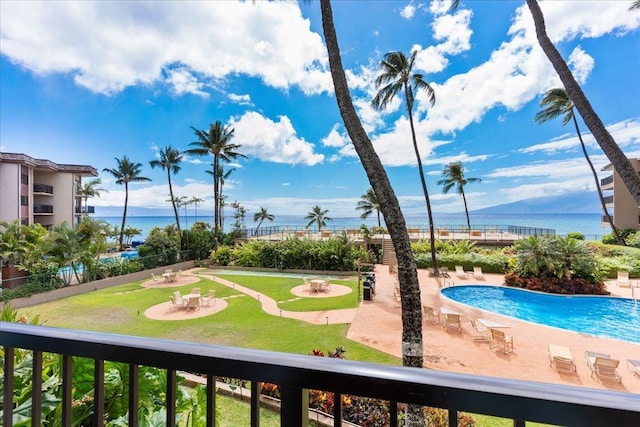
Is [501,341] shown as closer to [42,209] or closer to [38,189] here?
[38,189]

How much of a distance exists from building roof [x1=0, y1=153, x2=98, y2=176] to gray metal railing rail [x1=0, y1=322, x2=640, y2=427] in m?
31.5

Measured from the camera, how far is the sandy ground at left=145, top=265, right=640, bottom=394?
6.39 metres

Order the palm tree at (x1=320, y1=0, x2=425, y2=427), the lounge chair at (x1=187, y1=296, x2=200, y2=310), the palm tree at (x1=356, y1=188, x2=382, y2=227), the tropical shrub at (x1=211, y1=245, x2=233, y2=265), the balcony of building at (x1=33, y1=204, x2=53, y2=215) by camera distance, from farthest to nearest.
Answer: the palm tree at (x1=356, y1=188, x2=382, y2=227) → the balcony of building at (x1=33, y1=204, x2=53, y2=215) → the tropical shrub at (x1=211, y1=245, x2=233, y2=265) → the lounge chair at (x1=187, y1=296, x2=200, y2=310) → the palm tree at (x1=320, y1=0, x2=425, y2=427)

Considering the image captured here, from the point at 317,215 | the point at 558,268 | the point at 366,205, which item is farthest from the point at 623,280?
the point at 317,215

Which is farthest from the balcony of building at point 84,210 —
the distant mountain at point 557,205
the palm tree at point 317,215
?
the distant mountain at point 557,205

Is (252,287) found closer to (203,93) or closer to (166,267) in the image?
(166,267)

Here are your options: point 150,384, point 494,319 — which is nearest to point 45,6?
point 150,384

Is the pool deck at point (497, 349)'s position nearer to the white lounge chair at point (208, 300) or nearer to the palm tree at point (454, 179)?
the white lounge chair at point (208, 300)

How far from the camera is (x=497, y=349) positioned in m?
7.49

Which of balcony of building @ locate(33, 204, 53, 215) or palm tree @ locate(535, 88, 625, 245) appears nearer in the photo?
palm tree @ locate(535, 88, 625, 245)

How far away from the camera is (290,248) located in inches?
770

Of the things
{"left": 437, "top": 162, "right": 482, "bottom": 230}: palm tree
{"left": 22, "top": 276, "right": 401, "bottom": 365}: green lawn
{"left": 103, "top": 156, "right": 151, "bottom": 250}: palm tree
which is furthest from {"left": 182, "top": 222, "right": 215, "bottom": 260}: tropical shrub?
{"left": 437, "top": 162, "right": 482, "bottom": 230}: palm tree

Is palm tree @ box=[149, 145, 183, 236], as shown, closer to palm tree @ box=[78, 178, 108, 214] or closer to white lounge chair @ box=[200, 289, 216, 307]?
palm tree @ box=[78, 178, 108, 214]

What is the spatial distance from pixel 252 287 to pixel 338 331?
732 centimetres
